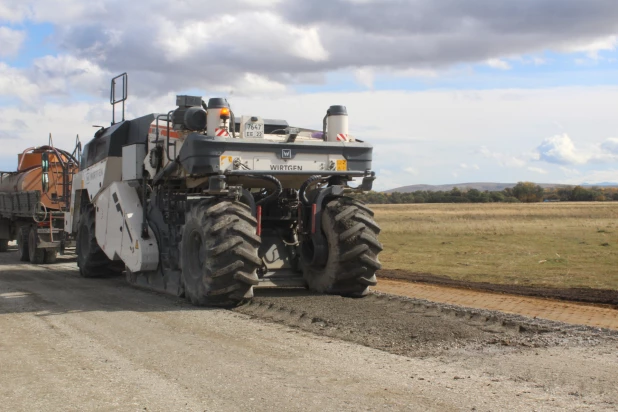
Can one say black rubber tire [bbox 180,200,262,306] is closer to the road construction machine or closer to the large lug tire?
the road construction machine

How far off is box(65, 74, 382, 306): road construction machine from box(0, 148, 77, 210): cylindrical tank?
6476 millimetres

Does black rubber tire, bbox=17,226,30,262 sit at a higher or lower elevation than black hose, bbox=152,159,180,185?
lower

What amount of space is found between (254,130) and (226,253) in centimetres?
196

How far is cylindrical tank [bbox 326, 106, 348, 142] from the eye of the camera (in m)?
11.7

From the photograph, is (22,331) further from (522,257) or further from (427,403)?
(522,257)

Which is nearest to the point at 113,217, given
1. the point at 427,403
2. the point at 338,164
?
the point at 338,164

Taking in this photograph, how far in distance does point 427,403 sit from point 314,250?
586 cm

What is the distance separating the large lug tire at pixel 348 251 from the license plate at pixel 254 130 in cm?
162

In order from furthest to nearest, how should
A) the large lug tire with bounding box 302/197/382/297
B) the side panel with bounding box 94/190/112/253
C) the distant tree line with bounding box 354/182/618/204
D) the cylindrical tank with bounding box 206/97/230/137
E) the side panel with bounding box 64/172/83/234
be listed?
the distant tree line with bounding box 354/182/618/204
the side panel with bounding box 64/172/83/234
the side panel with bounding box 94/190/112/253
the large lug tire with bounding box 302/197/382/297
the cylindrical tank with bounding box 206/97/230/137

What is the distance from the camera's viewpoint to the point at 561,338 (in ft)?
27.4

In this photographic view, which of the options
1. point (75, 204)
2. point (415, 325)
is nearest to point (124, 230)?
point (75, 204)

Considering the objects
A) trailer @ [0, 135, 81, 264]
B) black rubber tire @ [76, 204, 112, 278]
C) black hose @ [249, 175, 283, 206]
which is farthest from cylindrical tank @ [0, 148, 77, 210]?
black hose @ [249, 175, 283, 206]

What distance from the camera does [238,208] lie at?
35.0 ft

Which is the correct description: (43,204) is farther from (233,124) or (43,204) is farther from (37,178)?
(233,124)
